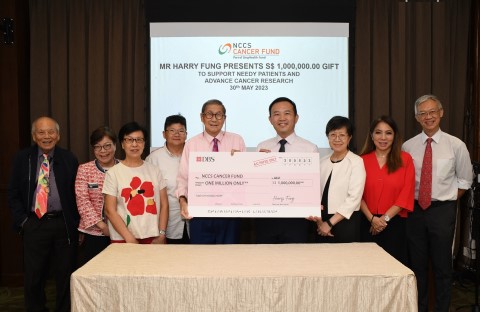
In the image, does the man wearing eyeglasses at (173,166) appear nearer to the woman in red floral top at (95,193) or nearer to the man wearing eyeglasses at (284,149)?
the woman in red floral top at (95,193)

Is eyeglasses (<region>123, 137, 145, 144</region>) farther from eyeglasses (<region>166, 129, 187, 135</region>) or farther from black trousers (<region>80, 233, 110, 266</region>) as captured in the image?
black trousers (<region>80, 233, 110, 266</region>)

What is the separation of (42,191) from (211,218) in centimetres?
123

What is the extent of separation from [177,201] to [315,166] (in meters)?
1.06

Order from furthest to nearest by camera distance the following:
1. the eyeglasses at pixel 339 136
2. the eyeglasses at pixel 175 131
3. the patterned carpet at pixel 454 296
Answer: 1. the patterned carpet at pixel 454 296
2. the eyeglasses at pixel 175 131
3. the eyeglasses at pixel 339 136

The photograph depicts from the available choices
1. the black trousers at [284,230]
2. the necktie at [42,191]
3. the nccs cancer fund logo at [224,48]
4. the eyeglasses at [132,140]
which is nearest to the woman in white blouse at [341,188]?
the black trousers at [284,230]

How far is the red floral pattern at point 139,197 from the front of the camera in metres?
3.09

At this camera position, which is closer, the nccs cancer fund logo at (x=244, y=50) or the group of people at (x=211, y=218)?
the group of people at (x=211, y=218)

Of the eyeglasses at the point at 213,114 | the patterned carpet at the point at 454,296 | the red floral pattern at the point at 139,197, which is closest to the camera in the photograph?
the red floral pattern at the point at 139,197

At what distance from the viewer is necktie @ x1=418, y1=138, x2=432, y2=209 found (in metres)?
3.57

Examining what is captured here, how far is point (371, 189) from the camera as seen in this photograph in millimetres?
3350

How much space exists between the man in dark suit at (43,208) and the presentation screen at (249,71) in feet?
3.90

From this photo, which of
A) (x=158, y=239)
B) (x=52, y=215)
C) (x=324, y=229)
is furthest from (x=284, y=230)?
(x=52, y=215)

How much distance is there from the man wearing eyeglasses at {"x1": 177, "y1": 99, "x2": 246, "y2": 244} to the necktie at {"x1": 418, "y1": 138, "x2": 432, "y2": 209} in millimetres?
1355

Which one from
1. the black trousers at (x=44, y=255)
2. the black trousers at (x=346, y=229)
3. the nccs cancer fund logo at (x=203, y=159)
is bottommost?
the black trousers at (x=44, y=255)
